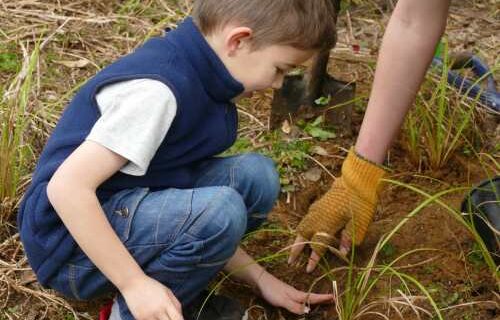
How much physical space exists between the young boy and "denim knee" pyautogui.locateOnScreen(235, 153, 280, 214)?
0.47 ft

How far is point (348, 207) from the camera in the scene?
2096 mm

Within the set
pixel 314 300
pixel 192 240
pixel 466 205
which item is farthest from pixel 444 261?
pixel 192 240

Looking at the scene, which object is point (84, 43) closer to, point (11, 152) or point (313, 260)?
point (11, 152)

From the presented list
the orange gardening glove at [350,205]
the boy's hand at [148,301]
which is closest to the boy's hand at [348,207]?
the orange gardening glove at [350,205]

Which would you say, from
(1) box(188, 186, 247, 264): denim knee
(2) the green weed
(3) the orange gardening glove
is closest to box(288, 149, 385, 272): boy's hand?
(3) the orange gardening glove

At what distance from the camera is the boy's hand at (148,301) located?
1.63 meters

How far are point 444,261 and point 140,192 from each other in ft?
3.14

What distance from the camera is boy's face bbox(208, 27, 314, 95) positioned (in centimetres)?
168

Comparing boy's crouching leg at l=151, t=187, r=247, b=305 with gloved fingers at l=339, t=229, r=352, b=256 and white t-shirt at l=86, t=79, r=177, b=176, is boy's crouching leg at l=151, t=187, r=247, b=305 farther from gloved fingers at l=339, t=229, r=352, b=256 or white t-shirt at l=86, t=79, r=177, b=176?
gloved fingers at l=339, t=229, r=352, b=256

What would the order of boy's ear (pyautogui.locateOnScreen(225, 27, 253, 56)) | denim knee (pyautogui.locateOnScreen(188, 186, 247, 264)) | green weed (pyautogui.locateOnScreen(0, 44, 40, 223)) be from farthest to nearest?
green weed (pyautogui.locateOnScreen(0, 44, 40, 223)), denim knee (pyautogui.locateOnScreen(188, 186, 247, 264)), boy's ear (pyautogui.locateOnScreen(225, 27, 253, 56))

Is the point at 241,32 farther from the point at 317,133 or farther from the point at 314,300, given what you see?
the point at 317,133

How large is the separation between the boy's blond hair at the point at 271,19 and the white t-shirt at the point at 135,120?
220mm

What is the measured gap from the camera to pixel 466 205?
2.19 metres

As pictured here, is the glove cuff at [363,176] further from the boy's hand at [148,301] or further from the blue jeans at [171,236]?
the boy's hand at [148,301]
